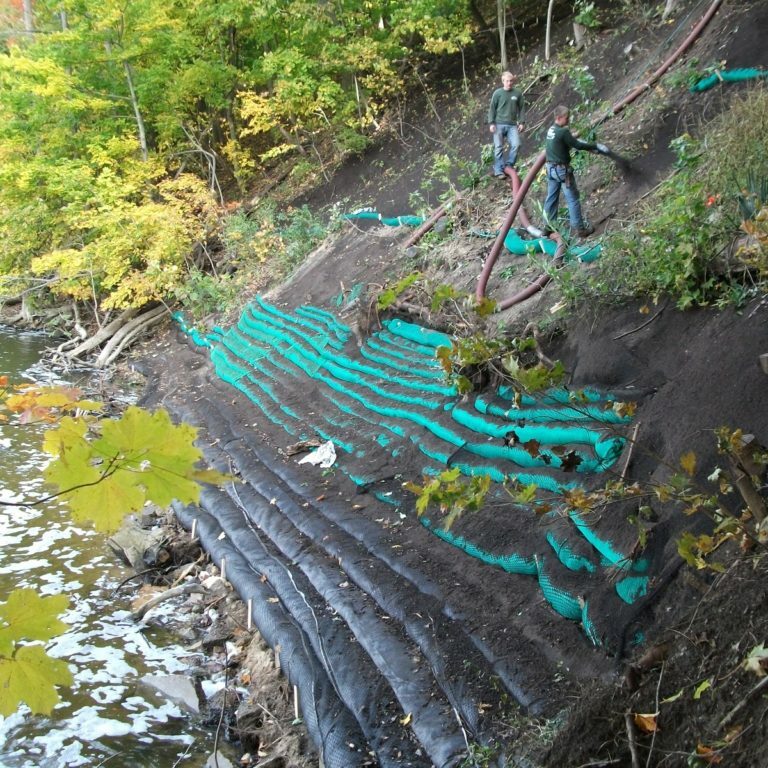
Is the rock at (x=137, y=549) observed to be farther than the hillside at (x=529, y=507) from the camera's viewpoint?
Yes

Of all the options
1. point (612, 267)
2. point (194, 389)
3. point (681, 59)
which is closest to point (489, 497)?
point (612, 267)

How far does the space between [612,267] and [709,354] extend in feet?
4.95

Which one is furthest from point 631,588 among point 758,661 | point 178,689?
point 178,689

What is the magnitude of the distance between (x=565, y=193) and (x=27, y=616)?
6.32m

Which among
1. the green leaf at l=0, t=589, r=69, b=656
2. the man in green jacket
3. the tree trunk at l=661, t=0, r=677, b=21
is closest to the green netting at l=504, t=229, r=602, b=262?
the man in green jacket

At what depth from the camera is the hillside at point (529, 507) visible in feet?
9.09

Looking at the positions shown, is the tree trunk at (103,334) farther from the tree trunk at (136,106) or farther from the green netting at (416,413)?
the green netting at (416,413)

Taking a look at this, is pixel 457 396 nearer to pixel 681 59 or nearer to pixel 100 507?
pixel 100 507

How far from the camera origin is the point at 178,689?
5.03 metres

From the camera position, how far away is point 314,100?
1558cm

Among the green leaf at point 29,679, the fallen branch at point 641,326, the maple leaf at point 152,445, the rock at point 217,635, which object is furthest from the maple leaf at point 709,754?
the rock at point 217,635

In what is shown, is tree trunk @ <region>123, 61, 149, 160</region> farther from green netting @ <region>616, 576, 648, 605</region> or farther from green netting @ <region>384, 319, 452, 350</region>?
green netting @ <region>616, 576, 648, 605</region>

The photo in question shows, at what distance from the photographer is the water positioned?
4508mm

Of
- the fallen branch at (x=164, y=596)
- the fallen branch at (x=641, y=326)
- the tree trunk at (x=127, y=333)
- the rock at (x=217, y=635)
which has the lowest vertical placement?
the rock at (x=217, y=635)
